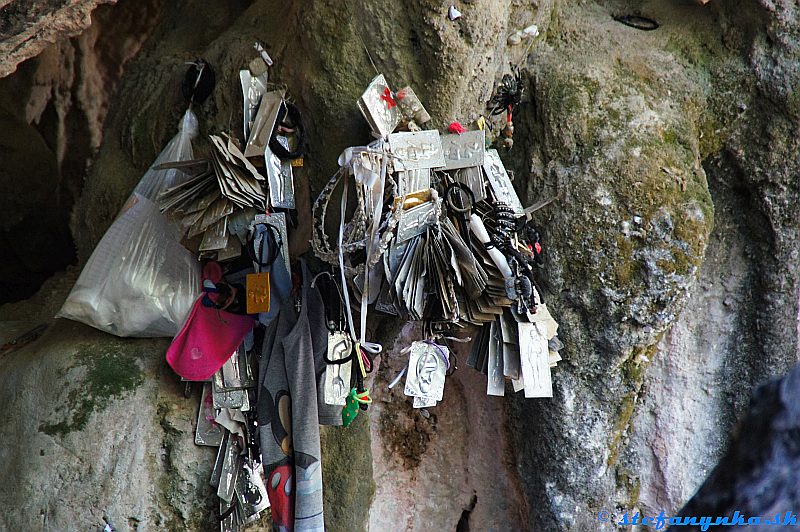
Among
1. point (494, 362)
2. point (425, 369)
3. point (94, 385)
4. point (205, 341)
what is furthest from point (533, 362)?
point (94, 385)

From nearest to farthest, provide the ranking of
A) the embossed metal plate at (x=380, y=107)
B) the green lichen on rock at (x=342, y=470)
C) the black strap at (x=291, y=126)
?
the embossed metal plate at (x=380, y=107) < the black strap at (x=291, y=126) < the green lichen on rock at (x=342, y=470)

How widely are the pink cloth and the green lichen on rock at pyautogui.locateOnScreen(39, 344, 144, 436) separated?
0.15 meters

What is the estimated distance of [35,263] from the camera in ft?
10.8

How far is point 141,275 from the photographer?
1960 mm

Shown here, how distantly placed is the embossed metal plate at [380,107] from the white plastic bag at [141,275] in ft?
1.70

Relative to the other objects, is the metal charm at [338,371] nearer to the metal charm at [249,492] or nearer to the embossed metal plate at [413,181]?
the metal charm at [249,492]

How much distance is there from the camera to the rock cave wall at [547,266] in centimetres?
193

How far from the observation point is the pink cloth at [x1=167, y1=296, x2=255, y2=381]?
6.31 ft

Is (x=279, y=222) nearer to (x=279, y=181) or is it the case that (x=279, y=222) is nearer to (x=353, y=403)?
(x=279, y=181)

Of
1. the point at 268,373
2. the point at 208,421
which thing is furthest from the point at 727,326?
the point at 208,421

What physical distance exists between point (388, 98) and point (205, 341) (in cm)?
73

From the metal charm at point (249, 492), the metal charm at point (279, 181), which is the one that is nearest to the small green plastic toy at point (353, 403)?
the metal charm at point (249, 492)

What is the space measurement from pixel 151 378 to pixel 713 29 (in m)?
1.73

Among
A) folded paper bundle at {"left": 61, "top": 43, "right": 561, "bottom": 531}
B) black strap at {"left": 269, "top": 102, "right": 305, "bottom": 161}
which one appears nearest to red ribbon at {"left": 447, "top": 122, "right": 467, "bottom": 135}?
folded paper bundle at {"left": 61, "top": 43, "right": 561, "bottom": 531}
